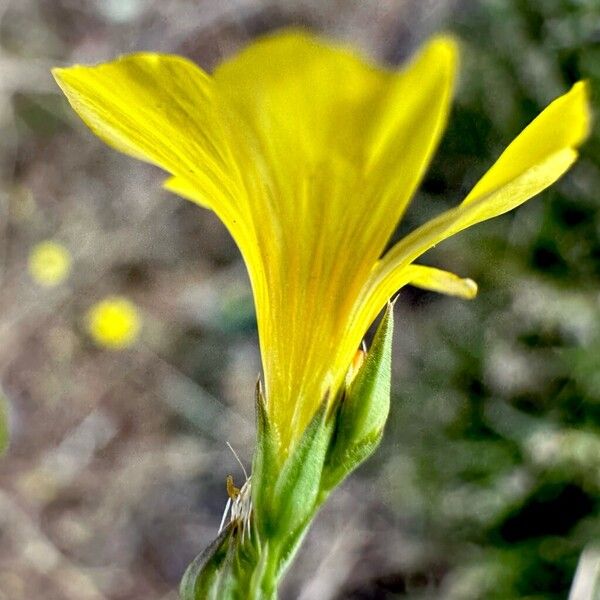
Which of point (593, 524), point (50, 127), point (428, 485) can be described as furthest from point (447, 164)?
point (50, 127)

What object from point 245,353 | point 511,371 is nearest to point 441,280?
point 511,371

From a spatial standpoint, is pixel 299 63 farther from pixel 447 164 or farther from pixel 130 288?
pixel 130 288

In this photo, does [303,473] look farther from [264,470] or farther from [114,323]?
[114,323]

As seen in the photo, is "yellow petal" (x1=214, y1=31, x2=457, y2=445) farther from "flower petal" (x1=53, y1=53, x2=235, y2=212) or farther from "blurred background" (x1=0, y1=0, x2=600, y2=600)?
"blurred background" (x1=0, y1=0, x2=600, y2=600)

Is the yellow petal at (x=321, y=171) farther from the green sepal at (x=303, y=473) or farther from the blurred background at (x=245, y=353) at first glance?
the blurred background at (x=245, y=353)

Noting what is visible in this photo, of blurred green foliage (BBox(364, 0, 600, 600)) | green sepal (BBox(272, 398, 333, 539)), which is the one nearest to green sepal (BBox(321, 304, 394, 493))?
green sepal (BBox(272, 398, 333, 539))
